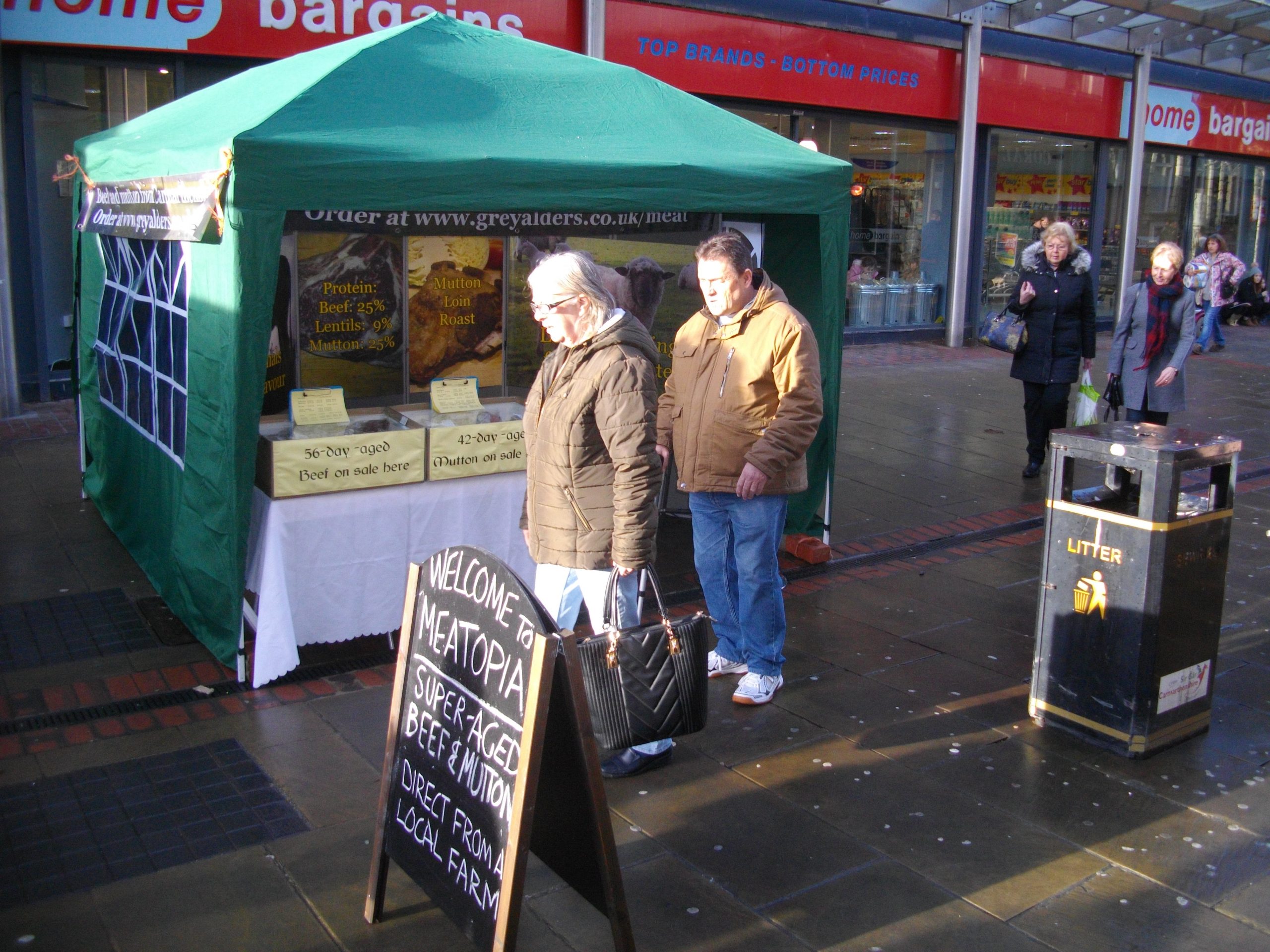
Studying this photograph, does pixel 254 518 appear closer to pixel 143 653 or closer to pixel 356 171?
pixel 143 653

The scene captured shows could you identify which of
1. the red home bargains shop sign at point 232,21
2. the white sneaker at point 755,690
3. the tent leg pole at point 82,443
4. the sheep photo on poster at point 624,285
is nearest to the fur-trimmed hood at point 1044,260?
the sheep photo on poster at point 624,285

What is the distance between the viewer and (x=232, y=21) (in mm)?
10078

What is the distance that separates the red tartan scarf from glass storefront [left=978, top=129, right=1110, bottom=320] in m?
8.92

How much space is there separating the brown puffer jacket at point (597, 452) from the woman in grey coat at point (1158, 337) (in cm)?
491

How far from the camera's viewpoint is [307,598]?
4945 mm

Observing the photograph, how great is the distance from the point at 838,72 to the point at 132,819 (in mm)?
12516

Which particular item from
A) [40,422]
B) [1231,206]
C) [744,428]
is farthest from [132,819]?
[1231,206]

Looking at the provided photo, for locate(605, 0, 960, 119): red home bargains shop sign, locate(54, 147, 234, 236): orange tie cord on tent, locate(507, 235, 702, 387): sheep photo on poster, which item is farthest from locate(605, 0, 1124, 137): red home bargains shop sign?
locate(54, 147, 234, 236): orange tie cord on tent

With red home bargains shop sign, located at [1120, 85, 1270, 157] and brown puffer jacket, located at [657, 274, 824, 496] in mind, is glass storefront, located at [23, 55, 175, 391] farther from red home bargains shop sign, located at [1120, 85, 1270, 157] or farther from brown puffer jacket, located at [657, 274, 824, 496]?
red home bargains shop sign, located at [1120, 85, 1270, 157]

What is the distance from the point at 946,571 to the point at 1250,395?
826 cm

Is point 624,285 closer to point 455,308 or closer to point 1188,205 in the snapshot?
point 455,308

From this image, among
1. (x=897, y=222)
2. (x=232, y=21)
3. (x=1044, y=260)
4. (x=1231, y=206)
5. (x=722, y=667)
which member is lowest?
(x=722, y=667)

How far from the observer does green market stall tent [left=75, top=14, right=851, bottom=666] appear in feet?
14.7

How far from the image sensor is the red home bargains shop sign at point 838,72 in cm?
1248
